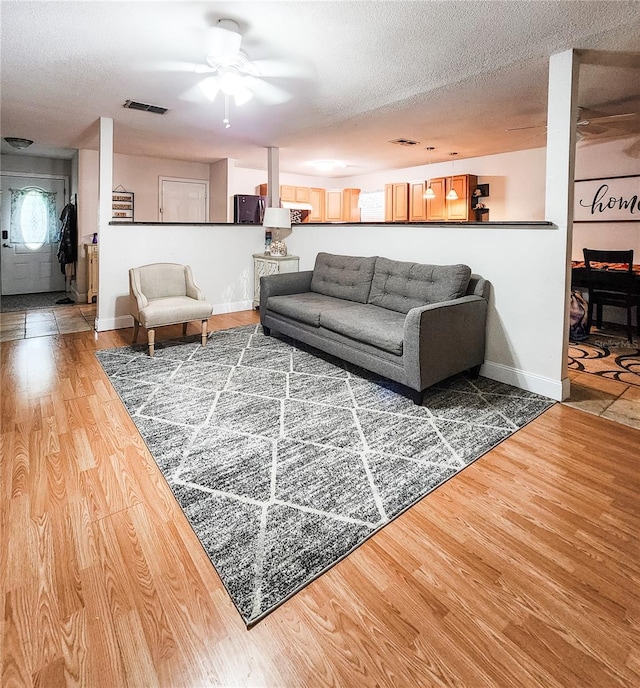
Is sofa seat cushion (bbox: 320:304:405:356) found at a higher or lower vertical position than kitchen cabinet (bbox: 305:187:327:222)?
lower

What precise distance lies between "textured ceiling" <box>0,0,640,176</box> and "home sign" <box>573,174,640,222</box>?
89 cm

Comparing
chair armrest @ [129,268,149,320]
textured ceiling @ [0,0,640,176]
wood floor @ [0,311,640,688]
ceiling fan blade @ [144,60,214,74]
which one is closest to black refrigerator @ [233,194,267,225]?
textured ceiling @ [0,0,640,176]

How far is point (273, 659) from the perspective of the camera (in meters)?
1.18

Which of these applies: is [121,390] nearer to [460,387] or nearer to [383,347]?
[383,347]

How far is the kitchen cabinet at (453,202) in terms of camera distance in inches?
263

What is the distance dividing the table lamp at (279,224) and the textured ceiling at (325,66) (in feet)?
3.06

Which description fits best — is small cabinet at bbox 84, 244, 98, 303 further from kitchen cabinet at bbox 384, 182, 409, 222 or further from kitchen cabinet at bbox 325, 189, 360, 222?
kitchen cabinet at bbox 384, 182, 409, 222

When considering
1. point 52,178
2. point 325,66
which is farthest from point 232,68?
point 52,178

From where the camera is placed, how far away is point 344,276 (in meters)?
4.27

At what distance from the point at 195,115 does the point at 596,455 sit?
4632mm

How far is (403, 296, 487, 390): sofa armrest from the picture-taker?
9.02ft

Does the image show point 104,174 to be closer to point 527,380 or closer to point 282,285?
point 282,285

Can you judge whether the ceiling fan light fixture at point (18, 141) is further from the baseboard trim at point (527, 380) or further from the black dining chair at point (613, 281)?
the black dining chair at point (613, 281)

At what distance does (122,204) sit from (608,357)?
23.0ft
